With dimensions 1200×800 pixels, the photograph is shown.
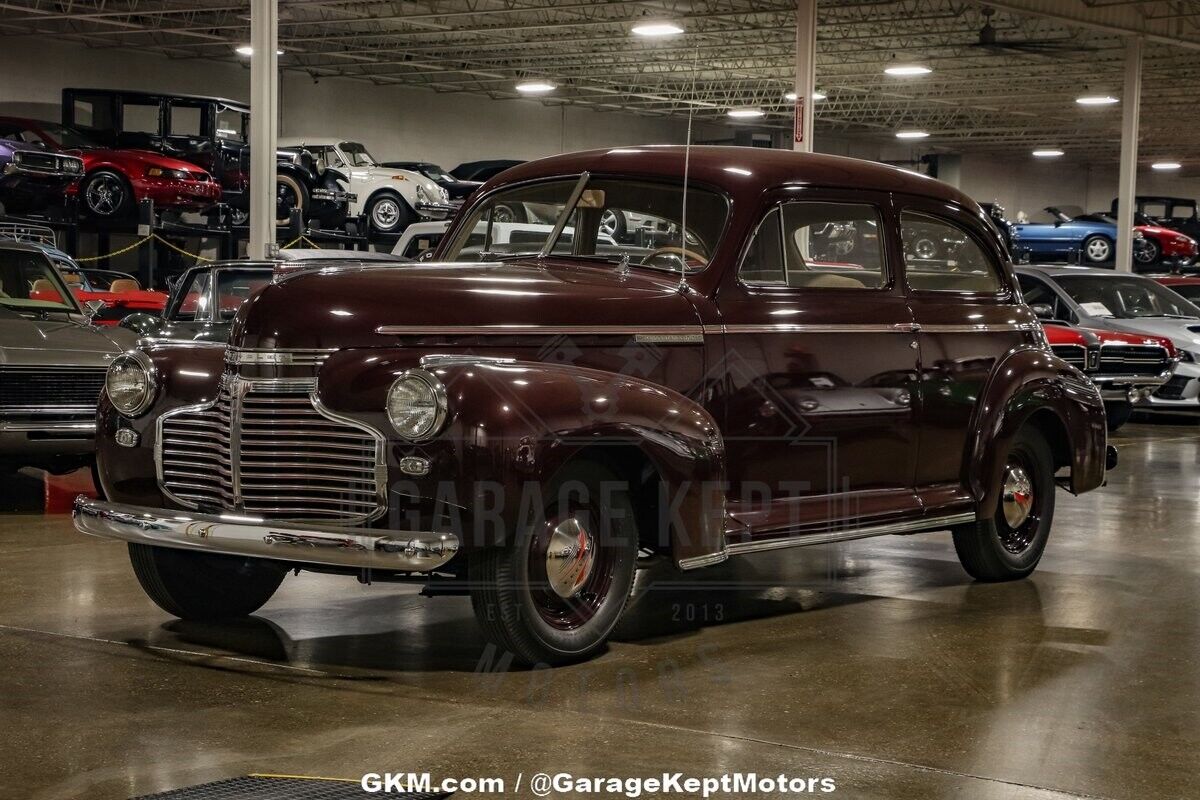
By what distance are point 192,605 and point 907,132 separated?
40432 millimetres

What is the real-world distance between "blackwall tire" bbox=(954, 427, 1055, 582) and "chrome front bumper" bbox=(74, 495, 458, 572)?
10.5 feet

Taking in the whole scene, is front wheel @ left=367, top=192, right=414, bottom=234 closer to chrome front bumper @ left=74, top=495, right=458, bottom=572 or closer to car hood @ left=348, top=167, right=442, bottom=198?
car hood @ left=348, top=167, right=442, bottom=198

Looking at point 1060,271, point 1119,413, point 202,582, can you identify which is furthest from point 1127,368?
point 202,582

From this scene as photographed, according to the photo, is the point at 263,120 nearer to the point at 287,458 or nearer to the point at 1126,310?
the point at 1126,310

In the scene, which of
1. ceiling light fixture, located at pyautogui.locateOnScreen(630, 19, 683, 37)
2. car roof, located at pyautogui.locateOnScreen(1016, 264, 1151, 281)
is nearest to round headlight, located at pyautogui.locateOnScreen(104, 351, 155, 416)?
car roof, located at pyautogui.locateOnScreen(1016, 264, 1151, 281)

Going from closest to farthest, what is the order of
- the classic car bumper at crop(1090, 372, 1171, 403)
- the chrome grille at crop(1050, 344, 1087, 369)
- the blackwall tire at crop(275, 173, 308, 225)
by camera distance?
the chrome grille at crop(1050, 344, 1087, 369)
the classic car bumper at crop(1090, 372, 1171, 403)
the blackwall tire at crop(275, 173, 308, 225)

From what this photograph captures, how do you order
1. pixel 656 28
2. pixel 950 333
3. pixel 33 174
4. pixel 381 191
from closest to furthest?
pixel 950 333 → pixel 33 174 → pixel 381 191 → pixel 656 28

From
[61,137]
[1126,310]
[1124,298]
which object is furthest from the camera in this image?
[61,137]

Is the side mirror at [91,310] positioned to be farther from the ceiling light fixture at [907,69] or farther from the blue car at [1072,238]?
the ceiling light fixture at [907,69]

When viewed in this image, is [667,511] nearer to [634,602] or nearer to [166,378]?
[634,602]

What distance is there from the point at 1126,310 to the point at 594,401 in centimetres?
1268

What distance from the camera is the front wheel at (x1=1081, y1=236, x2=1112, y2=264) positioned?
31.5 m

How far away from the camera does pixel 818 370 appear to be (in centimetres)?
606

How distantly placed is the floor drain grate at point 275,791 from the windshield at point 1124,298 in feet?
43.5
